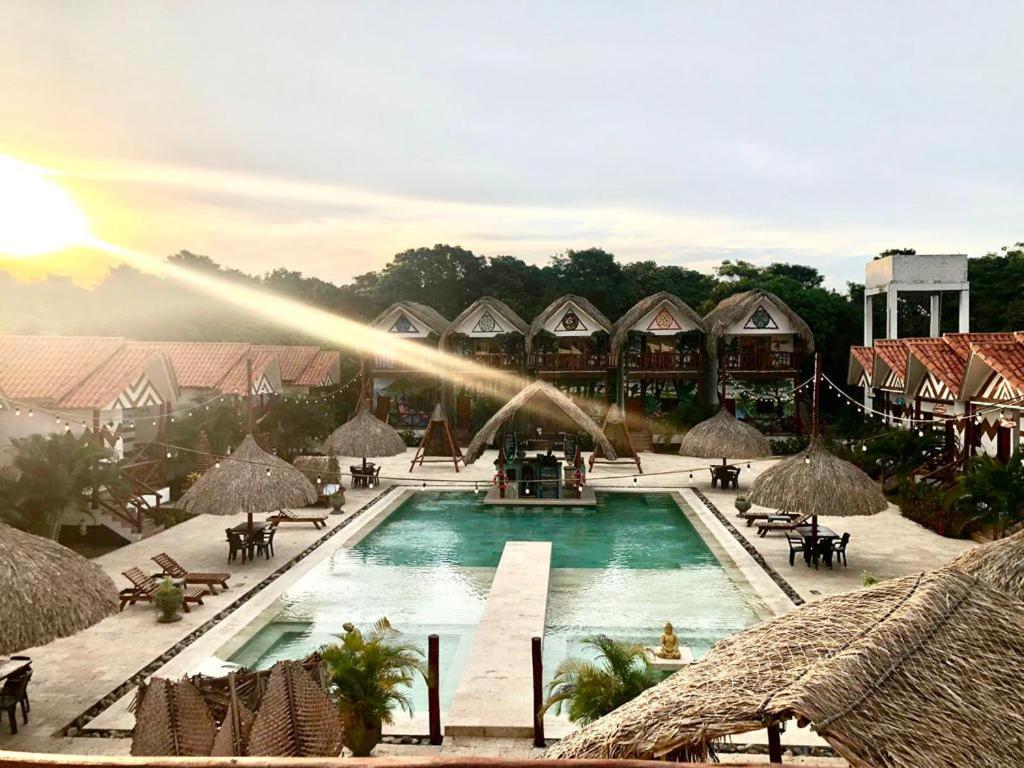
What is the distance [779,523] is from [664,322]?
16.1 m

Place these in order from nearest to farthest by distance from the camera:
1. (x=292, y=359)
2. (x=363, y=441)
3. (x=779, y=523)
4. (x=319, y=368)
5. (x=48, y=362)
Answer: (x=779, y=523)
(x=48, y=362)
(x=363, y=441)
(x=292, y=359)
(x=319, y=368)

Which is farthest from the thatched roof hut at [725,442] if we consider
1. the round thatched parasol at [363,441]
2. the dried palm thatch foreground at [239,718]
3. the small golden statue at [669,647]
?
the dried palm thatch foreground at [239,718]

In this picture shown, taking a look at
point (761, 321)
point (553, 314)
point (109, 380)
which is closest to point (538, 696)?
point (109, 380)

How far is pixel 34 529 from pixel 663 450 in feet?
72.4

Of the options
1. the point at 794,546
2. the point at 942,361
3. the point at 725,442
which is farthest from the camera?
the point at 725,442

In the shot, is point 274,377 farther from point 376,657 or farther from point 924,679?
point 924,679

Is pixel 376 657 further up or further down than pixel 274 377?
further down

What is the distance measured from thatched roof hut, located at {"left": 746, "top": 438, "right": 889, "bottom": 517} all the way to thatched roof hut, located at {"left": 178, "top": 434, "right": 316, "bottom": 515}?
30.3ft

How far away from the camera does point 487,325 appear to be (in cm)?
3475

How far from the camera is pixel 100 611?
9945mm

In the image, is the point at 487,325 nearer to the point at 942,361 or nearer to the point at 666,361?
the point at 666,361

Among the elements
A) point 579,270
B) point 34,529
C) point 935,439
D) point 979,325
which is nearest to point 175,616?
point 34,529

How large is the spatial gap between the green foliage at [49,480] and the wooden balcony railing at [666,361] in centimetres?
2231

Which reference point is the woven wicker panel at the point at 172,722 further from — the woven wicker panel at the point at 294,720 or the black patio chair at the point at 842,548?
the black patio chair at the point at 842,548
